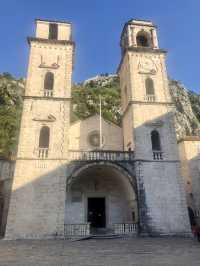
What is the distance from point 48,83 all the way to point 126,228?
12237 millimetres

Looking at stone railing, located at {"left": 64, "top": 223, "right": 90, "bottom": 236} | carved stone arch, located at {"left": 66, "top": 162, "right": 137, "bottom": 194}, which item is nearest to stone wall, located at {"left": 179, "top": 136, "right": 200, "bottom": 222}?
carved stone arch, located at {"left": 66, "top": 162, "right": 137, "bottom": 194}

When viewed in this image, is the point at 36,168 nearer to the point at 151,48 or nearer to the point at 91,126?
the point at 91,126

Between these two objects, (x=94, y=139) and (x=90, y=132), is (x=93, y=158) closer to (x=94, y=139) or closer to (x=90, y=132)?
(x=94, y=139)

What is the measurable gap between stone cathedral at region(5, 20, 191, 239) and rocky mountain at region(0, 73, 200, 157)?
542 inches

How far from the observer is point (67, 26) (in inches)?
880

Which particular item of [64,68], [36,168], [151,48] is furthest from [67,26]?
[36,168]

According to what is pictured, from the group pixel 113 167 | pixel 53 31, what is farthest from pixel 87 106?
pixel 113 167

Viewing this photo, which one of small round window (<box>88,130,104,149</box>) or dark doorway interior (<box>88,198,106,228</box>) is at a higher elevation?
small round window (<box>88,130,104,149</box>)

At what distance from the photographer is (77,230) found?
14.6 metres

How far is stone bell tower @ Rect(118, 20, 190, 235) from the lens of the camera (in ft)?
51.0

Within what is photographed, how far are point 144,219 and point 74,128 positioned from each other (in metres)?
9.40

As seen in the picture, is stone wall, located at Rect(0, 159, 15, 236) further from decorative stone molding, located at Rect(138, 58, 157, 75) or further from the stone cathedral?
decorative stone molding, located at Rect(138, 58, 157, 75)

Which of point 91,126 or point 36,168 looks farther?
point 91,126

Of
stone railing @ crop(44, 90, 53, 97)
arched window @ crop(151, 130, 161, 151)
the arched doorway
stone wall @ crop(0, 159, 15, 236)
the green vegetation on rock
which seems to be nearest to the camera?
the arched doorway
